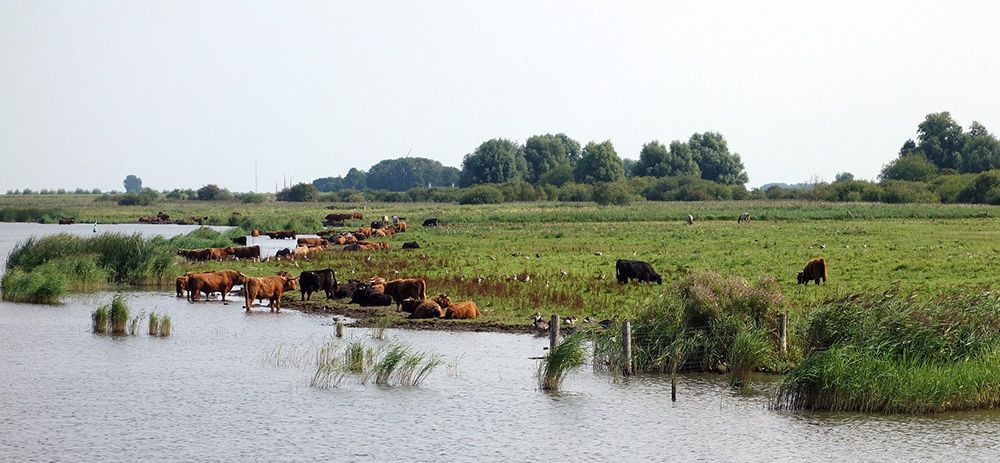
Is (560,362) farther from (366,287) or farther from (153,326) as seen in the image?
(366,287)

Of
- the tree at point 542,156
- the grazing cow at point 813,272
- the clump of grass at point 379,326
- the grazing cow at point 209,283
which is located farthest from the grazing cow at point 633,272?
the tree at point 542,156

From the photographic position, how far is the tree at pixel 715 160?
16500 centimetres

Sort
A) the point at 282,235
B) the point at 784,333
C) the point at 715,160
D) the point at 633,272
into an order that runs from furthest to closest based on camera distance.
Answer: the point at 715,160, the point at 282,235, the point at 633,272, the point at 784,333

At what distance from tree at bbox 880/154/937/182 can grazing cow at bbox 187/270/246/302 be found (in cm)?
10480

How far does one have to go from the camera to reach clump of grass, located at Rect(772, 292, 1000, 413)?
19453 millimetres

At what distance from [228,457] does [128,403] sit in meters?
4.44

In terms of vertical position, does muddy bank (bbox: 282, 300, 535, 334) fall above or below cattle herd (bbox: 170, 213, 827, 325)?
below

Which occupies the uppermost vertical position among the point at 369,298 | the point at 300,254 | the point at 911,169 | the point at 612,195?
the point at 911,169

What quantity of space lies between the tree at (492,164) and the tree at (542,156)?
21.3 ft

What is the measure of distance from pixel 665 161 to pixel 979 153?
133ft

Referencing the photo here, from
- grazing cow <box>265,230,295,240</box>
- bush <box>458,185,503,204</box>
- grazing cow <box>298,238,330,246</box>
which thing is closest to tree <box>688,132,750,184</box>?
bush <box>458,185,503,204</box>

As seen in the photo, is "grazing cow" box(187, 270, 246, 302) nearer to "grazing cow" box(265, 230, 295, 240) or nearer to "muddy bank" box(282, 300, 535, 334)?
"muddy bank" box(282, 300, 535, 334)

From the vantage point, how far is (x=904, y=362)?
65.2 ft

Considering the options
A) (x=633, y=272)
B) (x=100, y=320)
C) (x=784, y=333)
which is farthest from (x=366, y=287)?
→ (x=784, y=333)
